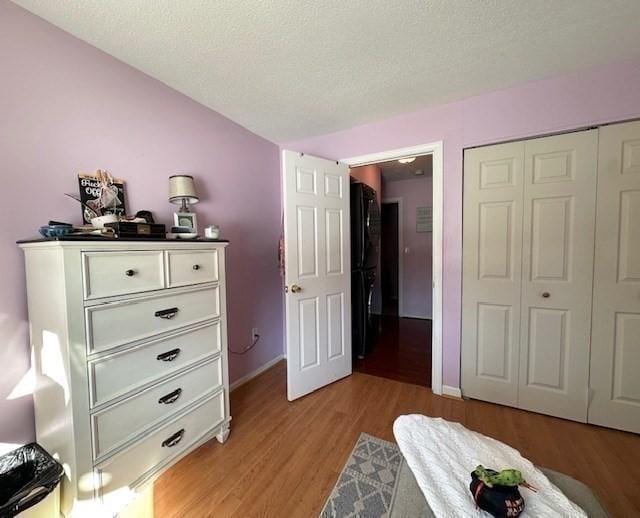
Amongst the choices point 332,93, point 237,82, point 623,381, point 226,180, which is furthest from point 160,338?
point 623,381

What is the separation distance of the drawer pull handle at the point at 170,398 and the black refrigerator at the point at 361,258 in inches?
69.3

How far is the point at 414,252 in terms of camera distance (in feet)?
14.9

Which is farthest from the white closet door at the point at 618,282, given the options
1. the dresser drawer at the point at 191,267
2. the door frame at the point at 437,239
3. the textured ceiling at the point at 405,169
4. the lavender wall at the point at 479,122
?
the dresser drawer at the point at 191,267

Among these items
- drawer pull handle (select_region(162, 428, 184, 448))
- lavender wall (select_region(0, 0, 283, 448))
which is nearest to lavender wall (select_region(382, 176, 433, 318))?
lavender wall (select_region(0, 0, 283, 448))

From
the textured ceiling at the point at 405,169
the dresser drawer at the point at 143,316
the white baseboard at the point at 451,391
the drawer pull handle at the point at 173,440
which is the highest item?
the textured ceiling at the point at 405,169

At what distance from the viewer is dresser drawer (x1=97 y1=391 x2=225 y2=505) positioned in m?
1.19

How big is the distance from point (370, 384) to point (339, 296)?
831 mm

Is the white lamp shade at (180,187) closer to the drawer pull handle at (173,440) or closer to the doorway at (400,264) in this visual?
the drawer pull handle at (173,440)

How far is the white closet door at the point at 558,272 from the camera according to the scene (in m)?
1.77

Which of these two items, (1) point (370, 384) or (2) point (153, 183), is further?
(1) point (370, 384)

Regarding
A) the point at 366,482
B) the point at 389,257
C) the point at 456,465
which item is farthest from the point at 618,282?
the point at 389,257

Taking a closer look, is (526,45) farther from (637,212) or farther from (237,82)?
(237,82)

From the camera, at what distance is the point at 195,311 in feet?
5.03

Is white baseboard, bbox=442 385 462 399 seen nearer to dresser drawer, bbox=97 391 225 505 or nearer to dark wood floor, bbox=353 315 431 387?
dark wood floor, bbox=353 315 431 387
